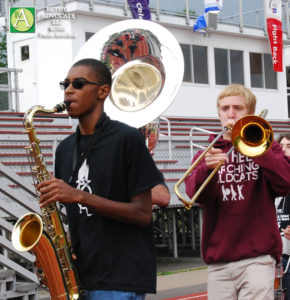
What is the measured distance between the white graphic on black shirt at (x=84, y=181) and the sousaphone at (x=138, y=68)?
76.2 inches

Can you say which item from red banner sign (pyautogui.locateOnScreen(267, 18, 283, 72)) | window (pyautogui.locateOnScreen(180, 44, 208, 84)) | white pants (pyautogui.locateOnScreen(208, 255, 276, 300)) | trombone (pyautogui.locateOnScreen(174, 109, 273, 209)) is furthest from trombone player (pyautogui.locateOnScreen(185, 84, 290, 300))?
red banner sign (pyautogui.locateOnScreen(267, 18, 283, 72))

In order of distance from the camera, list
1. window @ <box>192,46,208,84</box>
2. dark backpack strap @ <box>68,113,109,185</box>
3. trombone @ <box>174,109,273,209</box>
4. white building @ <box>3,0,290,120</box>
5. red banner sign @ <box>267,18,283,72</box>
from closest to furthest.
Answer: dark backpack strap @ <box>68,113,109,185</box> < trombone @ <box>174,109,273,209</box> < white building @ <box>3,0,290,120</box> < window @ <box>192,46,208,84</box> < red banner sign @ <box>267,18,283,72</box>

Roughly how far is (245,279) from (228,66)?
2216 cm

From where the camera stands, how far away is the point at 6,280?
7.89 metres

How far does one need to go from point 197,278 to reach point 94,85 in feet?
29.3

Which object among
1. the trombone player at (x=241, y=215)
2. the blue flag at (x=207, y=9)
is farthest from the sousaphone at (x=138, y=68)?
the blue flag at (x=207, y=9)

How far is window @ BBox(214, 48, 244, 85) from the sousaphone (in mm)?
19420

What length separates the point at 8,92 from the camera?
18172mm

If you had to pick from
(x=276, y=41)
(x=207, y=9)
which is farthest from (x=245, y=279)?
(x=276, y=41)

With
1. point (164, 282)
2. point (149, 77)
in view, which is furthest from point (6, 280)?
point (164, 282)

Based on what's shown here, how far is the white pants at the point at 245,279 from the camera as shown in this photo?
13.6 ft

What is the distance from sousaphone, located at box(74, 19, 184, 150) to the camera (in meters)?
5.38

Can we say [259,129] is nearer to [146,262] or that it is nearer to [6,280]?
[146,262]

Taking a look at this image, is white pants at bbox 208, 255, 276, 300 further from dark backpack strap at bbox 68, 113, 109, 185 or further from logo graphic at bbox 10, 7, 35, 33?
logo graphic at bbox 10, 7, 35, 33
